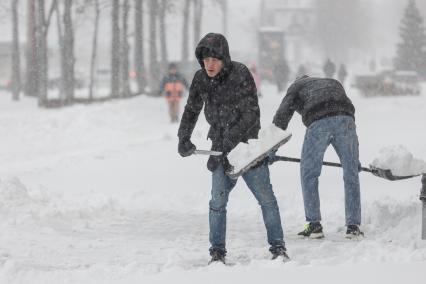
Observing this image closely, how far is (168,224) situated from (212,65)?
2759 millimetres

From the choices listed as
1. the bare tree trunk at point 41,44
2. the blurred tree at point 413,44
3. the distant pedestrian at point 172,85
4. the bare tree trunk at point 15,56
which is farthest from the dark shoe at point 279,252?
the blurred tree at point 413,44

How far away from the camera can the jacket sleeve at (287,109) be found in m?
6.41

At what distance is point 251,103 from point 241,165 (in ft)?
1.47

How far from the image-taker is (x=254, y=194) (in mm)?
5676

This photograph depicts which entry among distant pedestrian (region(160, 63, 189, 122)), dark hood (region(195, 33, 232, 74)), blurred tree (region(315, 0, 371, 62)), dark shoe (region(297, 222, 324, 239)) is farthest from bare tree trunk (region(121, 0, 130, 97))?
blurred tree (region(315, 0, 371, 62))

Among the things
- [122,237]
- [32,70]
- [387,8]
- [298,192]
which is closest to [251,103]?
[122,237]

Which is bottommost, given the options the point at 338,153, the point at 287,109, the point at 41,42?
the point at 338,153

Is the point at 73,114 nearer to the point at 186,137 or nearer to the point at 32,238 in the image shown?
the point at 32,238

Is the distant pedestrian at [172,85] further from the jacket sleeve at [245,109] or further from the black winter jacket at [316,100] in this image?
the jacket sleeve at [245,109]

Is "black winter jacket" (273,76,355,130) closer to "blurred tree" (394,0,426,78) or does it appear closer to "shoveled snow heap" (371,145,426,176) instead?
"shoveled snow heap" (371,145,426,176)

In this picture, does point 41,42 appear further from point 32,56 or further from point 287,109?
point 287,109

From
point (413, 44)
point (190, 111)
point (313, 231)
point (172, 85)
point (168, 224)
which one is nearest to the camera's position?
point (190, 111)

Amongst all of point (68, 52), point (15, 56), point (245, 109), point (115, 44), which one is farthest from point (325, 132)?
point (15, 56)

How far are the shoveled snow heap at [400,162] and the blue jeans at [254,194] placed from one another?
1.39 metres
